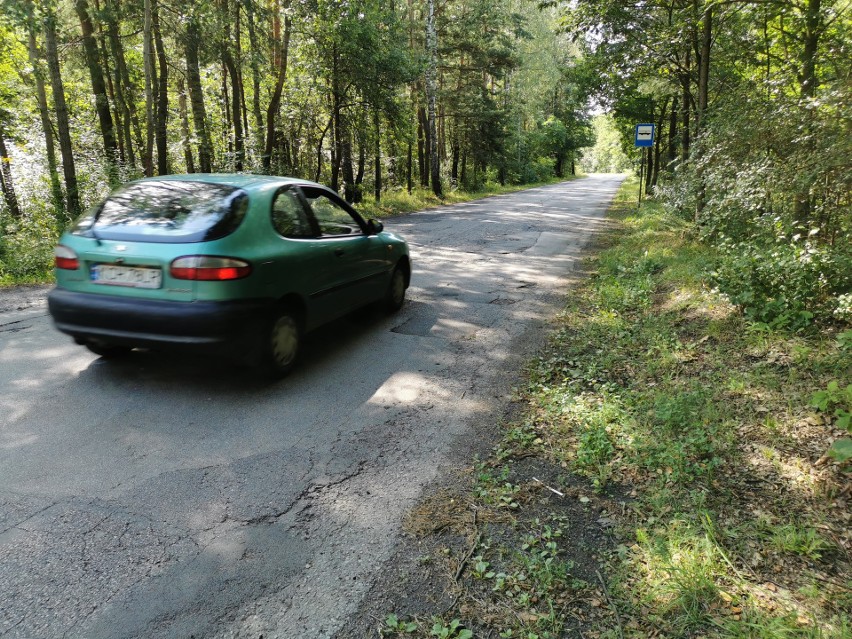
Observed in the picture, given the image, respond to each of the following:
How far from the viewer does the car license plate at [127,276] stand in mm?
4031

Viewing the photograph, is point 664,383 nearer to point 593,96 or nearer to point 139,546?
point 139,546

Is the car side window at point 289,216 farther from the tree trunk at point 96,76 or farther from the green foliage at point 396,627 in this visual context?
the tree trunk at point 96,76

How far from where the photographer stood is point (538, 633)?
2166 millimetres

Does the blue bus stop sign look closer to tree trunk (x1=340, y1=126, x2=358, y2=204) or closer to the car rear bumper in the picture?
tree trunk (x1=340, y1=126, x2=358, y2=204)

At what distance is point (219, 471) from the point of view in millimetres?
3230

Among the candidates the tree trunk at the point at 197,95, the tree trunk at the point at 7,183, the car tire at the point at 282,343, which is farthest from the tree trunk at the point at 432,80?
the car tire at the point at 282,343

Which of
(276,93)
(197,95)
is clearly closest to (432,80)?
(276,93)

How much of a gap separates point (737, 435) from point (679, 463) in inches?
23.4

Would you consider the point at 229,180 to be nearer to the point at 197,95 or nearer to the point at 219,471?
the point at 219,471

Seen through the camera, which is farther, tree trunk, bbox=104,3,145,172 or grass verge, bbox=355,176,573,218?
grass verge, bbox=355,176,573,218

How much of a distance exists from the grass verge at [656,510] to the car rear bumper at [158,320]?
6.72ft

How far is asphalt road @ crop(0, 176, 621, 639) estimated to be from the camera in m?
2.29

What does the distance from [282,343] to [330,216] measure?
1.60 metres

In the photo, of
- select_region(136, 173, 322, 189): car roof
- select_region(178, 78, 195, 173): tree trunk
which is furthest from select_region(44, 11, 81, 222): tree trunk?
select_region(136, 173, 322, 189): car roof
